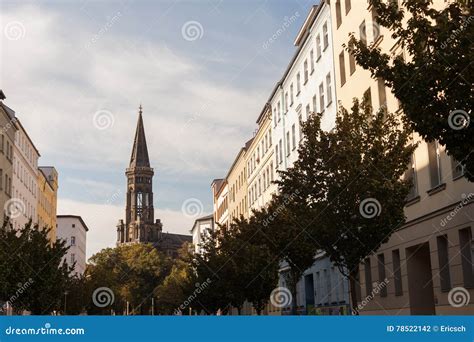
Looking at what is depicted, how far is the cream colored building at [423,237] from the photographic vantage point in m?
23.8

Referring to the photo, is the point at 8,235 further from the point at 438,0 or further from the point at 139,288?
the point at 139,288

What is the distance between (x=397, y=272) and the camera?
30234 millimetres

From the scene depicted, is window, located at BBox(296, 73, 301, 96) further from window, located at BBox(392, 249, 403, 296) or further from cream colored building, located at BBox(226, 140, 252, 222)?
cream colored building, located at BBox(226, 140, 252, 222)

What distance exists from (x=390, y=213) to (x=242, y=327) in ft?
44.3

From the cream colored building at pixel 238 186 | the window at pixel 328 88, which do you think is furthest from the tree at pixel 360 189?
the cream colored building at pixel 238 186

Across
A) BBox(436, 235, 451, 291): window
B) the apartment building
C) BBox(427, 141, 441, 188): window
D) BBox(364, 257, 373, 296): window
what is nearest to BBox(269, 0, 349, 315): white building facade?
BBox(364, 257, 373, 296): window

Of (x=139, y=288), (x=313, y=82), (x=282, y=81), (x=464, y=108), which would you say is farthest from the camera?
(x=139, y=288)

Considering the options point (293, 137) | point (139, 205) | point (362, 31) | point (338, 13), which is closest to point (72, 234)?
point (139, 205)

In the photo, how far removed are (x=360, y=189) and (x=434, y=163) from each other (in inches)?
183

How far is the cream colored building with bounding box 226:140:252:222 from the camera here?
3342 inches

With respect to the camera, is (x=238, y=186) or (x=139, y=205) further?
(x=139, y=205)

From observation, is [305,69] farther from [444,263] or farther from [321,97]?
[444,263]

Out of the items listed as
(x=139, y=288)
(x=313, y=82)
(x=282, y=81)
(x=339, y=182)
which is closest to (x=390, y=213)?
(x=339, y=182)

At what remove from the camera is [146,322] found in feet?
35.8
